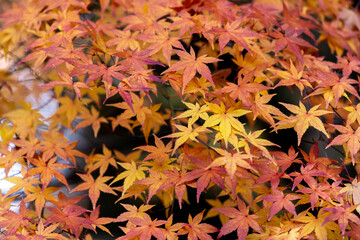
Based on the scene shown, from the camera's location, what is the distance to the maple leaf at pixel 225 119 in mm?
1127

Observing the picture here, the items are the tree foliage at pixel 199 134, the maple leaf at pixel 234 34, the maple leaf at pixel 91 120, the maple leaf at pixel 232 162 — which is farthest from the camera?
the maple leaf at pixel 91 120

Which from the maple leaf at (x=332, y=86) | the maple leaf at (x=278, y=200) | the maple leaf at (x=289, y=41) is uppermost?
the maple leaf at (x=289, y=41)

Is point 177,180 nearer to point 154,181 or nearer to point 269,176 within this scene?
point 154,181

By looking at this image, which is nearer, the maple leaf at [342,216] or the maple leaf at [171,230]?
the maple leaf at [342,216]

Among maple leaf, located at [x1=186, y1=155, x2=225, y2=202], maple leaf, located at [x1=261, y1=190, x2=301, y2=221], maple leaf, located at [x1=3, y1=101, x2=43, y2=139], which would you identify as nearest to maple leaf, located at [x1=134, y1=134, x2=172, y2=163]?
maple leaf, located at [x1=186, y1=155, x2=225, y2=202]

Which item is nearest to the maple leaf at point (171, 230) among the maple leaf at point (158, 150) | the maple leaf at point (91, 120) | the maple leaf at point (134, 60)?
the maple leaf at point (158, 150)

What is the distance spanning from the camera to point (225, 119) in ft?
3.78

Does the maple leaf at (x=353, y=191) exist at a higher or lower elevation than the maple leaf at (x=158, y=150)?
lower

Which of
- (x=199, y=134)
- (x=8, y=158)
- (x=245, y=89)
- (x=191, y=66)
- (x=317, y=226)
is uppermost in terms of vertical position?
(x=191, y=66)

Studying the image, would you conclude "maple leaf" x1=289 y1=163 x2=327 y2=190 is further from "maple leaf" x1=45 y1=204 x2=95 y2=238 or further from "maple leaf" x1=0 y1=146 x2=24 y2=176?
"maple leaf" x1=0 y1=146 x2=24 y2=176

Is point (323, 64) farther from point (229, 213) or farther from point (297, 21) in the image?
point (229, 213)

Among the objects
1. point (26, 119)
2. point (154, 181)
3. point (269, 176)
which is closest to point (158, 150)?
point (154, 181)

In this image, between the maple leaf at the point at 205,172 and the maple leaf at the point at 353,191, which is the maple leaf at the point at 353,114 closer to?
the maple leaf at the point at 353,191

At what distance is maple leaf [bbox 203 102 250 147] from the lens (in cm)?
113
